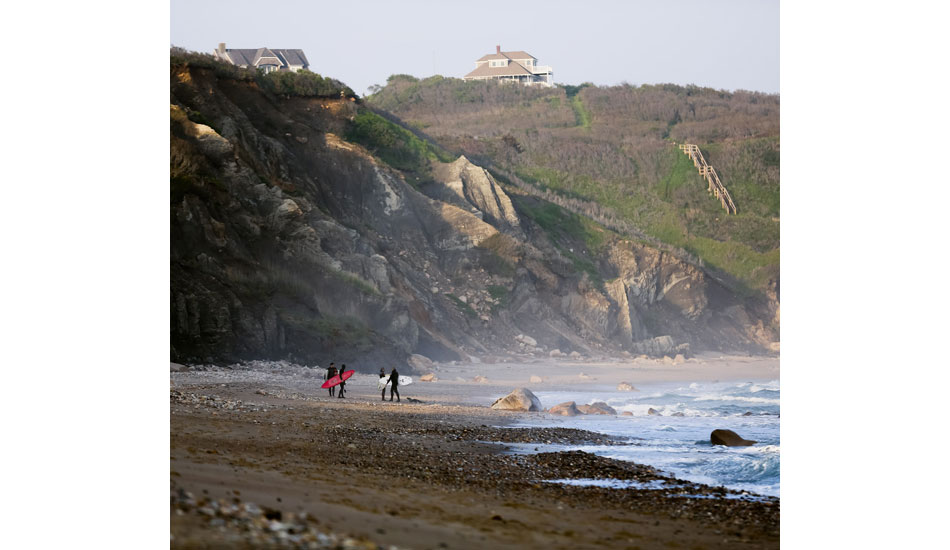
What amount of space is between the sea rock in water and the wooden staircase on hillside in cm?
1456

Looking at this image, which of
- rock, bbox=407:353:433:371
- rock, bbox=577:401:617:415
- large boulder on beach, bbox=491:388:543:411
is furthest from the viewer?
rock, bbox=407:353:433:371

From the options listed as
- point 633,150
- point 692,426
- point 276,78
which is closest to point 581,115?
point 633,150

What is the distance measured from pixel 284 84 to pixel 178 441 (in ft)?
54.1

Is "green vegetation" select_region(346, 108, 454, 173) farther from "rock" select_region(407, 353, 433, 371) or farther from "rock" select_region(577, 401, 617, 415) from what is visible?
"rock" select_region(577, 401, 617, 415)

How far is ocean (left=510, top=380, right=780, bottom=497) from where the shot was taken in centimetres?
809

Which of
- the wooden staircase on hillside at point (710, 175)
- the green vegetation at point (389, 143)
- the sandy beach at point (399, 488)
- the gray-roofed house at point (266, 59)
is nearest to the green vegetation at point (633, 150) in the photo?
the wooden staircase on hillside at point (710, 175)

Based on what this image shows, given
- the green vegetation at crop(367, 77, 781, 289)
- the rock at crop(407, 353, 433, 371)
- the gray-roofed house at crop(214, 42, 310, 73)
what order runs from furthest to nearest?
the green vegetation at crop(367, 77, 781, 289) < the gray-roofed house at crop(214, 42, 310, 73) < the rock at crop(407, 353, 433, 371)

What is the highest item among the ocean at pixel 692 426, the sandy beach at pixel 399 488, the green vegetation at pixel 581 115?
the green vegetation at pixel 581 115

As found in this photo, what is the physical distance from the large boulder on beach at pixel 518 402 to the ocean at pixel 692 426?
0.75 metres

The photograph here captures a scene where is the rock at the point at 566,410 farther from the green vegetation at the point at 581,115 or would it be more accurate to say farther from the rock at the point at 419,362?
the green vegetation at the point at 581,115

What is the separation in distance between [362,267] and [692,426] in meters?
7.94

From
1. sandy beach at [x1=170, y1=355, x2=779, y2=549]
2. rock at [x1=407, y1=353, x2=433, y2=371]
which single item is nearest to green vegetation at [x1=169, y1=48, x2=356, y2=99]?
rock at [x1=407, y1=353, x2=433, y2=371]

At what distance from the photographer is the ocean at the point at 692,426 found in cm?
809
